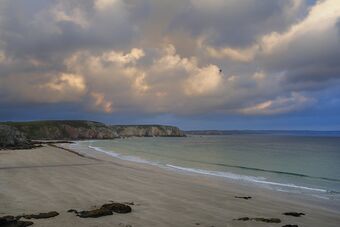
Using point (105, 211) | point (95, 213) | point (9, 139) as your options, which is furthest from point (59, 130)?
point (95, 213)

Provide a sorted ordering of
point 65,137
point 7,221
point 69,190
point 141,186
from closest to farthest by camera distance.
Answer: point 7,221 < point 69,190 < point 141,186 < point 65,137

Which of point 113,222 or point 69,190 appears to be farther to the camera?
point 69,190

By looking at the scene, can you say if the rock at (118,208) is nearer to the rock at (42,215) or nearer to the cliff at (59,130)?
the rock at (42,215)

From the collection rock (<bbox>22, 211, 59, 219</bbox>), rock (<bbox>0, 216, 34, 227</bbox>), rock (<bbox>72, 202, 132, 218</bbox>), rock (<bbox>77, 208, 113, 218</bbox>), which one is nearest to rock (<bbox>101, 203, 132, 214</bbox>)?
rock (<bbox>72, 202, 132, 218</bbox>)

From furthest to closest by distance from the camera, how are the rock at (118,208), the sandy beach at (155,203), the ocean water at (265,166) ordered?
the ocean water at (265,166) → the rock at (118,208) → the sandy beach at (155,203)

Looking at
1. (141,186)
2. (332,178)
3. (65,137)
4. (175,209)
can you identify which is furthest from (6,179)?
(65,137)

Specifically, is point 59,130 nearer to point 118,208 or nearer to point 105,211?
point 118,208

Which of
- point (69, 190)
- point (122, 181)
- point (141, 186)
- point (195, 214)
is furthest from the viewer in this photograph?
point (122, 181)

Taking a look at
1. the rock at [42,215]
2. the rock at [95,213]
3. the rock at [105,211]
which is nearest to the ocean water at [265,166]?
the rock at [105,211]

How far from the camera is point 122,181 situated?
23234 millimetres

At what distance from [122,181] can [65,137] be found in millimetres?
162204

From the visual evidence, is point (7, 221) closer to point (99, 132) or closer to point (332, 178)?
point (332, 178)

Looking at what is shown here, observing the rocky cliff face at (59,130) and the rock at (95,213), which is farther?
the rocky cliff face at (59,130)

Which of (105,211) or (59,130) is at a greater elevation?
(59,130)
